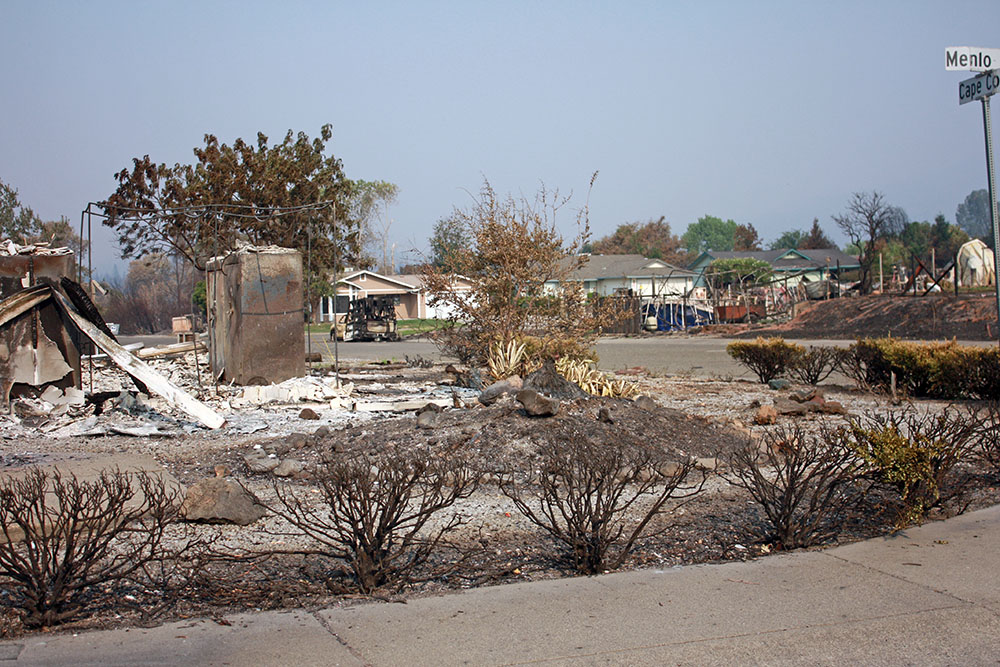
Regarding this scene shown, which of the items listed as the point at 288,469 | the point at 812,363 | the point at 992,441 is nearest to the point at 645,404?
the point at 992,441

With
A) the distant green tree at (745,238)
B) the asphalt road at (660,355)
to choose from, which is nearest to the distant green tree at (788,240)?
the distant green tree at (745,238)

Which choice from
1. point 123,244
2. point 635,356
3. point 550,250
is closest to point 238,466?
point 550,250

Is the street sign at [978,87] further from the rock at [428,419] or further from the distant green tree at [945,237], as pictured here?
the distant green tree at [945,237]

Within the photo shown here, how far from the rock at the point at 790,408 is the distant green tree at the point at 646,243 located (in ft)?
258

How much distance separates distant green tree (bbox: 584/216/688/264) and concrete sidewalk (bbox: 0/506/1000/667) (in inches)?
3339

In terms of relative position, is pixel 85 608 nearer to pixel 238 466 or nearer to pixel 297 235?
pixel 238 466

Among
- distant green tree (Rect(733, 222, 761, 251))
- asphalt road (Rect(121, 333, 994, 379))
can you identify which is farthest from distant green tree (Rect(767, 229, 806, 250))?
asphalt road (Rect(121, 333, 994, 379))

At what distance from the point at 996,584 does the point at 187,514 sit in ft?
15.8

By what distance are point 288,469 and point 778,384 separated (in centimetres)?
957

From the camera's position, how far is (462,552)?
540 cm

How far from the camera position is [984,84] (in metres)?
8.04

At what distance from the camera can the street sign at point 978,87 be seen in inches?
311

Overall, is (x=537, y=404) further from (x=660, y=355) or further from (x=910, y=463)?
(x=660, y=355)

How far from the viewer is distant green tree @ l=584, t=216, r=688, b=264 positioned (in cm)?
9281
